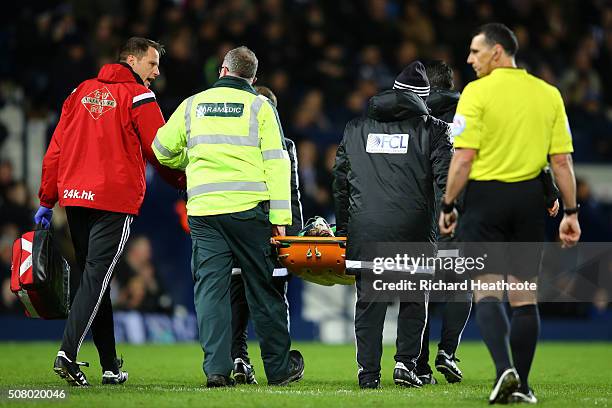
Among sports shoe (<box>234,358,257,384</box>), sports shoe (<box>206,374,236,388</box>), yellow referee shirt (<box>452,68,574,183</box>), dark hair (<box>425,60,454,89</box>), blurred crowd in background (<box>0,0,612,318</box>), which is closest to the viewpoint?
yellow referee shirt (<box>452,68,574,183</box>)

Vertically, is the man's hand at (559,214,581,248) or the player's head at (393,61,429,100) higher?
the player's head at (393,61,429,100)

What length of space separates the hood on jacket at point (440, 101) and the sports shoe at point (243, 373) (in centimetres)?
239

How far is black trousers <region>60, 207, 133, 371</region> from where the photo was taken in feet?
25.2

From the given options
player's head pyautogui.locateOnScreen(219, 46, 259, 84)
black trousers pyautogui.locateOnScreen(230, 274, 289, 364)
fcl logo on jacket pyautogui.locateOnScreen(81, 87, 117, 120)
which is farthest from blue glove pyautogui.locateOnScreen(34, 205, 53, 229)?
player's head pyautogui.locateOnScreen(219, 46, 259, 84)

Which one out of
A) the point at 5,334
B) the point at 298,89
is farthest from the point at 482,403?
the point at 298,89

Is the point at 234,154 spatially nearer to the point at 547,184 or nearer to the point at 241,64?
the point at 241,64

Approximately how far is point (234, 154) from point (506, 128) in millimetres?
1897

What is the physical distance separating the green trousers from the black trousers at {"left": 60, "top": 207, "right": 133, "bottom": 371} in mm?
549

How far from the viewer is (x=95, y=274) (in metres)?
7.73

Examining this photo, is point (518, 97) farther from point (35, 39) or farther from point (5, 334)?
point (35, 39)

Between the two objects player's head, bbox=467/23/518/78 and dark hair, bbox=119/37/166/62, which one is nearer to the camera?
player's head, bbox=467/23/518/78

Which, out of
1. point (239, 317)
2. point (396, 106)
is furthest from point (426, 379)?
point (396, 106)

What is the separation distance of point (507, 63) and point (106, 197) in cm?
282

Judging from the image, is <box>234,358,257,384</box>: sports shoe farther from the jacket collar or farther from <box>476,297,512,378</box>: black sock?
<box>476,297,512,378</box>: black sock
